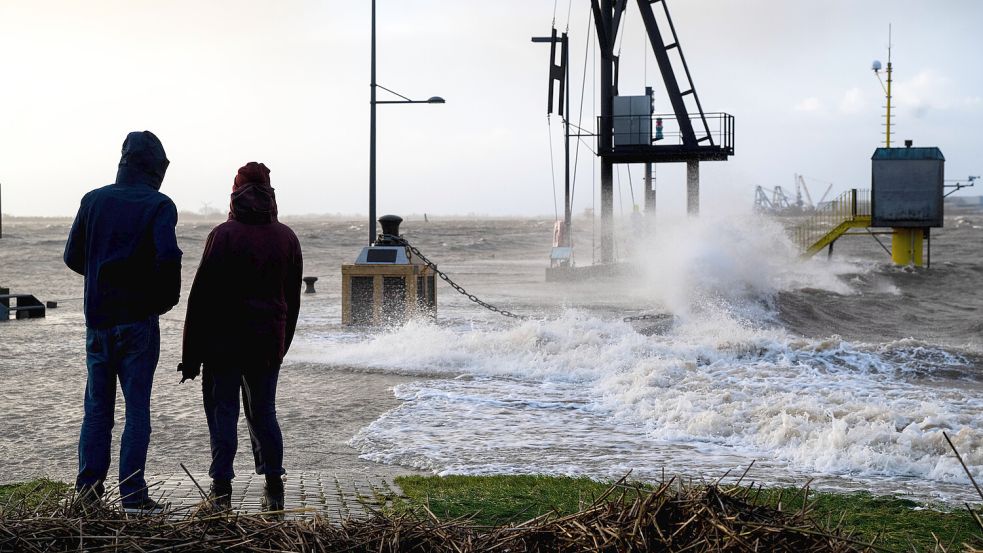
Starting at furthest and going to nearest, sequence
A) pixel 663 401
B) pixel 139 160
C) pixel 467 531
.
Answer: pixel 663 401 < pixel 139 160 < pixel 467 531

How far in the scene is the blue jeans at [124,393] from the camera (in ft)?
16.1

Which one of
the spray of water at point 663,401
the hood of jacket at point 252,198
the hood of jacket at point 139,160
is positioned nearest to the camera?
the hood of jacket at point 139,160

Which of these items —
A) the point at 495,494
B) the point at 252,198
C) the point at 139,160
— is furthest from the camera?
the point at 495,494

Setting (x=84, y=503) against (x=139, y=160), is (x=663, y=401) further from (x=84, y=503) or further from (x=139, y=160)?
(x=84, y=503)

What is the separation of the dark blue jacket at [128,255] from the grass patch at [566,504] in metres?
1.70

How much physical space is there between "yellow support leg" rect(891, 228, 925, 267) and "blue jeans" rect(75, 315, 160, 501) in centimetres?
3829

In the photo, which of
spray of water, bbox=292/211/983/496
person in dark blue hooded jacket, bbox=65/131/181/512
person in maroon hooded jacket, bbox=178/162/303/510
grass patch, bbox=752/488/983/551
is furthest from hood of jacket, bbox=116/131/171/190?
grass patch, bbox=752/488/983/551

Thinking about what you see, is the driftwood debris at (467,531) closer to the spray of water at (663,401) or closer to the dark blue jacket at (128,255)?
the dark blue jacket at (128,255)

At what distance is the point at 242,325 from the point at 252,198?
69 cm

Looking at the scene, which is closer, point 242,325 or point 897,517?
point 242,325

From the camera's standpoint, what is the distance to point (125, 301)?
4895 millimetres

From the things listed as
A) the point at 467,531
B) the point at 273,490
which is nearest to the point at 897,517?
the point at 273,490

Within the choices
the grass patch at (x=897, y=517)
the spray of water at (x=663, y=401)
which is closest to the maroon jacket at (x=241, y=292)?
the spray of water at (x=663, y=401)

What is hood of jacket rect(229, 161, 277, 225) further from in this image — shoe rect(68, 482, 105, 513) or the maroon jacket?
shoe rect(68, 482, 105, 513)
